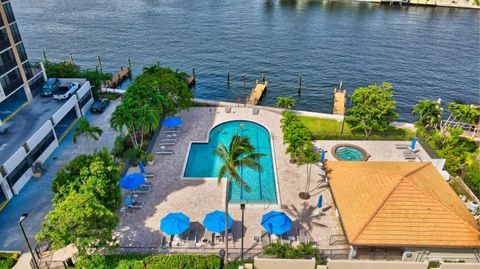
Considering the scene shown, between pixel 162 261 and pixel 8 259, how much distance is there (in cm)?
1305

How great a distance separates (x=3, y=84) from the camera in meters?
41.4

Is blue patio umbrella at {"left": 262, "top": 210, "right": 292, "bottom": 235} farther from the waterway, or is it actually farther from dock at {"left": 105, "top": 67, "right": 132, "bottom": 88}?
dock at {"left": 105, "top": 67, "right": 132, "bottom": 88}

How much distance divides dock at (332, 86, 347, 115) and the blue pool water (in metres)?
17.6

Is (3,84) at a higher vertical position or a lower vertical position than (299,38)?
higher

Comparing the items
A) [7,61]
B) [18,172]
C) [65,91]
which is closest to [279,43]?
[65,91]

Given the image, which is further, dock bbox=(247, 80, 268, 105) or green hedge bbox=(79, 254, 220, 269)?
dock bbox=(247, 80, 268, 105)

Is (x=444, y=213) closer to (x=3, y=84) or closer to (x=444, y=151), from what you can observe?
(x=444, y=151)

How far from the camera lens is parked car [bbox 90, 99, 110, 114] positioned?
5225 cm

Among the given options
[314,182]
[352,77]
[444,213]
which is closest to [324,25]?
[352,77]

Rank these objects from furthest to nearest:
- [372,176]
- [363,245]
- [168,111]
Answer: [168,111]
[372,176]
[363,245]

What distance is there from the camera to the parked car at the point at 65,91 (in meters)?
47.7

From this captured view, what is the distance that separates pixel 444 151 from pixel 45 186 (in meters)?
47.6

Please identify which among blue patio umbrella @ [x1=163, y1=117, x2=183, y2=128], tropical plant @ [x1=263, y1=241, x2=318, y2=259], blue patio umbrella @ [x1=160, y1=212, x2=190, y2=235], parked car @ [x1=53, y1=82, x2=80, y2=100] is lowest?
tropical plant @ [x1=263, y1=241, x2=318, y2=259]

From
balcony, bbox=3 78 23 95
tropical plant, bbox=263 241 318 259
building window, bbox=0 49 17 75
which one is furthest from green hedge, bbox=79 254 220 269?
building window, bbox=0 49 17 75
